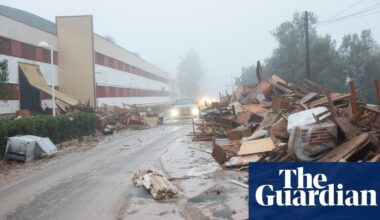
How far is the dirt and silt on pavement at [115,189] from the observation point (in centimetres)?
804

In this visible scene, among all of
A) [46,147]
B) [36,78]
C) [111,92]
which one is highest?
[36,78]

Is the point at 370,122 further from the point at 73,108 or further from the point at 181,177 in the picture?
the point at 73,108

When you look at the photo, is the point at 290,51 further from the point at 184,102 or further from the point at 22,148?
the point at 22,148

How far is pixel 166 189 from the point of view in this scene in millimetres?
9242

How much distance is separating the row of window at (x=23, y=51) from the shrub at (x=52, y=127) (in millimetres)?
6602

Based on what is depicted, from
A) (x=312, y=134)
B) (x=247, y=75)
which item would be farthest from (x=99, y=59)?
(x=247, y=75)

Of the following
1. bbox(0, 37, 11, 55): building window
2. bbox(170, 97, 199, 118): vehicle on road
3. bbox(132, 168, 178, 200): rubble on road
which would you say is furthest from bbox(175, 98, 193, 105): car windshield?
bbox(132, 168, 178, 200): rubble on road

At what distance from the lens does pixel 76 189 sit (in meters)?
10.3

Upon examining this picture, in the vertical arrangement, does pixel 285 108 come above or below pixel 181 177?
above

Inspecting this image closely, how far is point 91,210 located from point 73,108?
22.7 metres

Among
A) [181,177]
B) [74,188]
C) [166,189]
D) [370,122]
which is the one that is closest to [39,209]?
[74,188]

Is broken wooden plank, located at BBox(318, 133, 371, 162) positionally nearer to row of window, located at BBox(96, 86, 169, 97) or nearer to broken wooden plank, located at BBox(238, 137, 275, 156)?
broken wooden plank, located at BBox(238, 137, 275, 156)

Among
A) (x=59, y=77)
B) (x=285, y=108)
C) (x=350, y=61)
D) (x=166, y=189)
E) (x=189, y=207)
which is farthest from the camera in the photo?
(x=350, y=61)

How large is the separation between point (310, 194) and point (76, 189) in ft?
19.9
